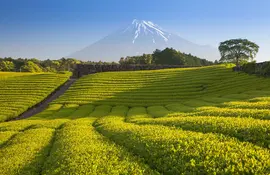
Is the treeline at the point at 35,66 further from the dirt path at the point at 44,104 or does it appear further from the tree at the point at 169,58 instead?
the dirt path at the point at 44,104

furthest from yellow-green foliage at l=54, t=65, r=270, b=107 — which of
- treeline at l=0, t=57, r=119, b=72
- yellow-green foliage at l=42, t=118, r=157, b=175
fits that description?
treeline at l=0, t=57, r=119, b=72

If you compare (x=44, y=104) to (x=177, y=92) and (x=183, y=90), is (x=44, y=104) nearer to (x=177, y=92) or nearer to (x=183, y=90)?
(x=177, y=92)

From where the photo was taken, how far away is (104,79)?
6341 cm

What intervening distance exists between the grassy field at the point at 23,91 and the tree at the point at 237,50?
6445 cm

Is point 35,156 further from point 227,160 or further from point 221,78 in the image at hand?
point 221,78

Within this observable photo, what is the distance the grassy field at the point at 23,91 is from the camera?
4528 centimetres

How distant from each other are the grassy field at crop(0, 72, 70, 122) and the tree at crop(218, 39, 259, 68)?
64447 millimetres

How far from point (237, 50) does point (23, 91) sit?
78.7 metres

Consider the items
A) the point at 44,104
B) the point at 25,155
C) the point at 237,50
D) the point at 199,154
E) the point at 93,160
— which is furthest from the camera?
the point at 237,50

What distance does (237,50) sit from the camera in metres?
104

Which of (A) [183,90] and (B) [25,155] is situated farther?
(A) [183,90]

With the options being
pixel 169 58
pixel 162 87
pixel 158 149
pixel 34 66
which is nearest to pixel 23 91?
pixel 162 87

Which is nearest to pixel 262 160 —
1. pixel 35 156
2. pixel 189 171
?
pixel 189 171

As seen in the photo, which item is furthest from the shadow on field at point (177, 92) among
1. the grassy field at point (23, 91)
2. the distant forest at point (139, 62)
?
the distant forest at point (139, 62)
